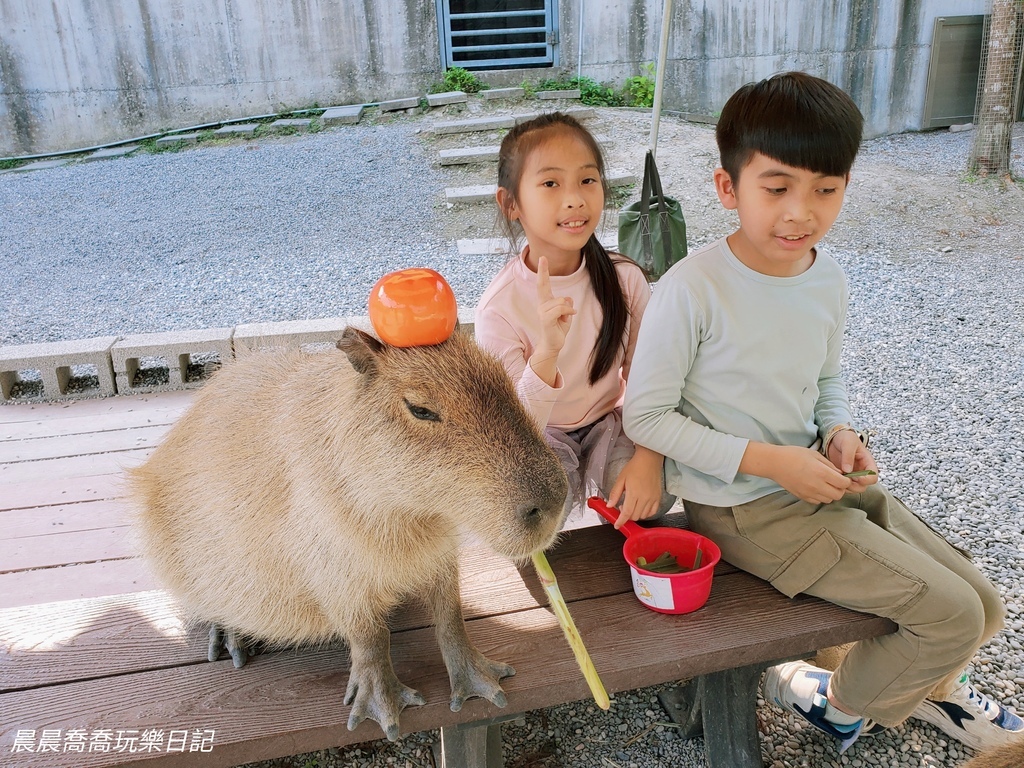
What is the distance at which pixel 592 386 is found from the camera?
89.0 inches

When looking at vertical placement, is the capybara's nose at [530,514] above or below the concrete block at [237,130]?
below

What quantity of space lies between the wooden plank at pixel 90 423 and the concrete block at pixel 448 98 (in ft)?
25.6

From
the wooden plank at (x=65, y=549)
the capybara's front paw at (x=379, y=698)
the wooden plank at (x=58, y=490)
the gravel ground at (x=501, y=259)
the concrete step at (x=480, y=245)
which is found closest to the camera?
the capybara's front paw at (x=379, y=698)

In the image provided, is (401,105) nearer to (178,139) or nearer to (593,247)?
(178,139)

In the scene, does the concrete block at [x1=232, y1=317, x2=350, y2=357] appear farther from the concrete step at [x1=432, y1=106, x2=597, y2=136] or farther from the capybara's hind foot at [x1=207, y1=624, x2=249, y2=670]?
the concrete step at [x1=432, y1=106, x2=597, y2=136]

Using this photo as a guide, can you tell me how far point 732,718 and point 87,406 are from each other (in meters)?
3.32

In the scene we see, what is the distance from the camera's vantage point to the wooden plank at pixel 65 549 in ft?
8.75

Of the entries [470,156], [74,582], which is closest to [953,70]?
[470,156]

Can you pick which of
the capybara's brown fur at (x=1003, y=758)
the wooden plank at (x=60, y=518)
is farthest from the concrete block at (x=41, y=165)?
the capybara's brown fur at (x=1003, y=758)

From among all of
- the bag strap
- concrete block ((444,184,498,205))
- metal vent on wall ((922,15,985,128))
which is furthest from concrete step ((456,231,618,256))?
metal vent on wall ((922,15,985,128))

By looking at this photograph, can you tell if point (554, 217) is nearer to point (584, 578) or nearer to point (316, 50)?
point (584, 578)

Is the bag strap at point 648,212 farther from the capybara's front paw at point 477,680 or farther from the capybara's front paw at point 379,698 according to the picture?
the capybara's front paw at point 379,698

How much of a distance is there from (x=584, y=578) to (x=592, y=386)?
0.56 metres

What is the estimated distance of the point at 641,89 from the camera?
34.6ft
